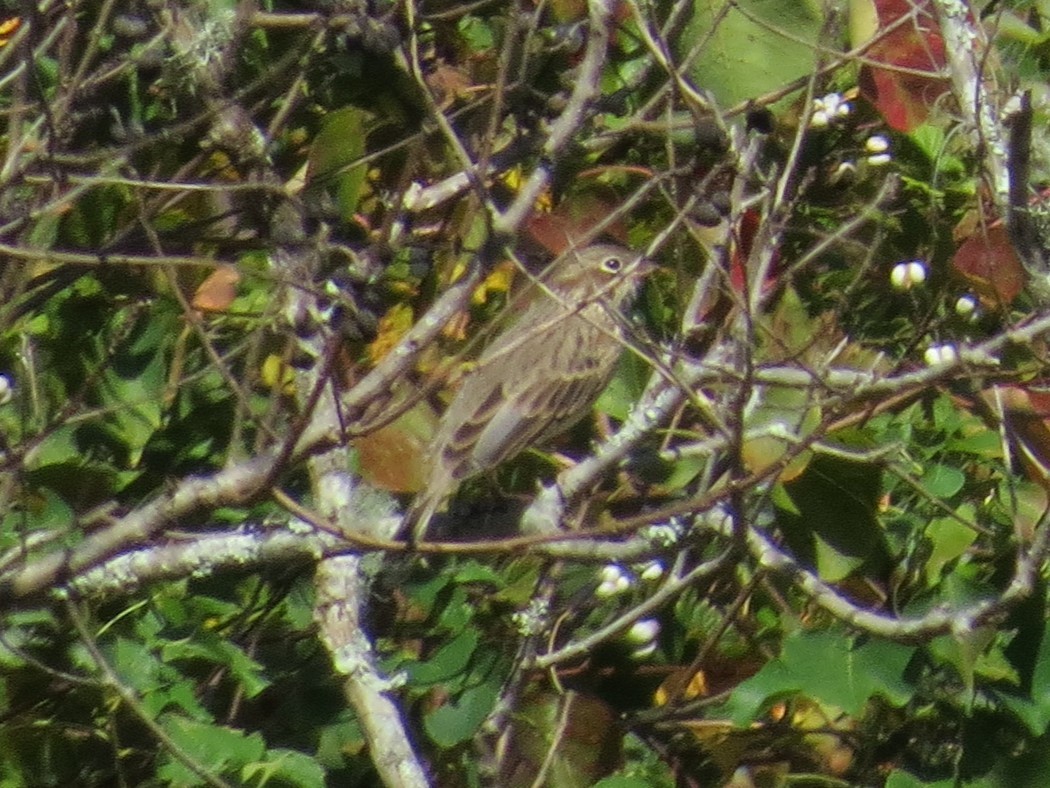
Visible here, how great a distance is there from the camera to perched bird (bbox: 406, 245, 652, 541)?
17.5 feet

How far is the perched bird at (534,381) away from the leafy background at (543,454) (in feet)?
0.58

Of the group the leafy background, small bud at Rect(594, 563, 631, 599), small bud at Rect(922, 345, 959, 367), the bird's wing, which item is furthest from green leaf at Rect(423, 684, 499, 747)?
small bud at Rect(922, 345, 959, 367)

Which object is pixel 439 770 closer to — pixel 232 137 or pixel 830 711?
pixel 830 711

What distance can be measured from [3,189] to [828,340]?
83.2 inches

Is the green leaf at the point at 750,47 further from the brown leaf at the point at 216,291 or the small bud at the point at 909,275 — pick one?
the brown leaf at the point at 216,291

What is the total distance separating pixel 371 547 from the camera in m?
3.48

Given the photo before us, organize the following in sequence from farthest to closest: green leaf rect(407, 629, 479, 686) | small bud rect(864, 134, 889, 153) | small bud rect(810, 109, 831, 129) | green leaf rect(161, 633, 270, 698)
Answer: small bud rect(864, 134, 889, 153), small bud rect(810, 109, 831, 129), green leaf rect(407, 629, 479, 686), green leaf rect(161, 633, 270, 698)

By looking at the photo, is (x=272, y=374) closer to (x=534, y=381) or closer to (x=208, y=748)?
(x=208, y=748)

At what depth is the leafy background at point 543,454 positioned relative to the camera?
165 inches

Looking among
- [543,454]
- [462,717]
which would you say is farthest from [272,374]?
[462,717]

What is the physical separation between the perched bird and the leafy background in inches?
7.0

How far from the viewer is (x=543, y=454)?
549 centimetres

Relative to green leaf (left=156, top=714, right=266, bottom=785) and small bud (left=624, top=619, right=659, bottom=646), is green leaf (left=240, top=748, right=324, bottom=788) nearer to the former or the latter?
green leaf (left=156, top=714, right=266, bottom=785)

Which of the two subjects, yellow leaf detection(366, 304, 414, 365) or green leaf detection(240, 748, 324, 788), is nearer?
green leaf detection(240, 748, 324, 788)
